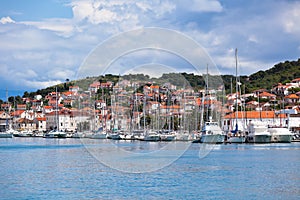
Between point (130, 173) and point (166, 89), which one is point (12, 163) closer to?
point (130, 173)

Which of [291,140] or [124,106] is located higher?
[124,106]

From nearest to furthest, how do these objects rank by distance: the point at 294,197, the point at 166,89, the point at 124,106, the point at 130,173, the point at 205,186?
the point at 294,197 → the point at 205,186 → the point at 130,173 → the point at 166,89 → the point at 124,106

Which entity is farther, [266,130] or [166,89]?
[166,89]

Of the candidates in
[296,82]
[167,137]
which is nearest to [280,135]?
[167,137]

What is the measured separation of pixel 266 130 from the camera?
2726 inches

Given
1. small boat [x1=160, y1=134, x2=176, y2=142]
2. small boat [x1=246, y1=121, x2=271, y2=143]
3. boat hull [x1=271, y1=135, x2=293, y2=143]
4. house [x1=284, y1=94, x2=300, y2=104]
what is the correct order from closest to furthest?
small boat [x1=246, y1=121, x2=271, y2=143] < boat hull [x1=271, y1=135, x2=293, y2=143] < small boat [x1=160, y1=134, x2=176, y2=142] < house [x1=284, y1=94, x2=300, y2=104]

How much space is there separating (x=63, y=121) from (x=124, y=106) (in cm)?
4520

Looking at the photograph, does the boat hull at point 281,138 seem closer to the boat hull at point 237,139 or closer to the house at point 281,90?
the boat hull at point 237,139

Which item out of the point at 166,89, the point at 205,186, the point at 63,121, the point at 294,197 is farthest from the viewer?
the point at 63,121

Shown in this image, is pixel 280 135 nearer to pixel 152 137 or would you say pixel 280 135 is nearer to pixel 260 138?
pixel 260 138

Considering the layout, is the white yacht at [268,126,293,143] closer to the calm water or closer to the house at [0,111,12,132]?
the calm water

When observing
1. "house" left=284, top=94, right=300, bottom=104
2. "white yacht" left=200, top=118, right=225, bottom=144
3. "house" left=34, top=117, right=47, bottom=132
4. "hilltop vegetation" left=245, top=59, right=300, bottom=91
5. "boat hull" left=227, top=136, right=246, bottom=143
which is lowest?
"boat hull" left=227, top=136, right=246, bottom=143

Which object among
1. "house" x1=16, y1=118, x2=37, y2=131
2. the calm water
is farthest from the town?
"house" x1=16, y1=118, x2=37, y2=131

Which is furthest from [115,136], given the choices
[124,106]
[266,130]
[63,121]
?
[63,121]
